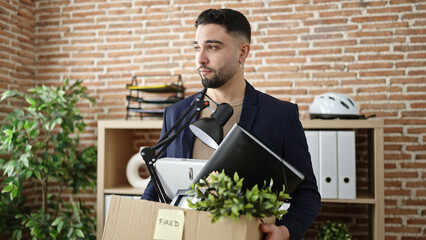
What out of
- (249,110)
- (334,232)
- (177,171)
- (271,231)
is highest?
(249,110)

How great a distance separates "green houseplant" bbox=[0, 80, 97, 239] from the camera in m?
2.55

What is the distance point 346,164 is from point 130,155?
170 cm

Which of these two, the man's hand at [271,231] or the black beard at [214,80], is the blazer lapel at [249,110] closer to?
the black beard at [214,80]

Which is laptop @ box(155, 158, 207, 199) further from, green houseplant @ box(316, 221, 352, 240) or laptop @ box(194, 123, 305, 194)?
green houseplant @ box(316, 221, 352, 240)

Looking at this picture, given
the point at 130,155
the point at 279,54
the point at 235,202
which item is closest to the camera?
the point at 235,202

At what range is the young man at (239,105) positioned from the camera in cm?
133

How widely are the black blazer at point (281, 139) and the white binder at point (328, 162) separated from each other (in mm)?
1065

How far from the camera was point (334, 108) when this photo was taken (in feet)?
7.97

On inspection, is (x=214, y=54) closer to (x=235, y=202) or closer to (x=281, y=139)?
(x=281, y=139)

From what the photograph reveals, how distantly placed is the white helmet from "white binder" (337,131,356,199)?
12cm

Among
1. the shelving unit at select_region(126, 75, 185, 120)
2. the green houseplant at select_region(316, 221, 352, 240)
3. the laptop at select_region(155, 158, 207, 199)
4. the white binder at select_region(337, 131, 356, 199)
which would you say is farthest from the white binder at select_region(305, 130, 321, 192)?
the laptop at select_region(155, 158, 207, 199)

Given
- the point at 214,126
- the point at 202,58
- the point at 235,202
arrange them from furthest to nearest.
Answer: the point at 202,58
the point at 214,126
the point at 235,202

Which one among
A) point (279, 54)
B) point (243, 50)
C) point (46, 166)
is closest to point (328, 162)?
point (279, 54)

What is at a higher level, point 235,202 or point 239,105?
point 239,105
